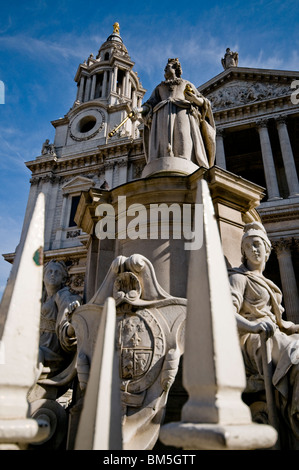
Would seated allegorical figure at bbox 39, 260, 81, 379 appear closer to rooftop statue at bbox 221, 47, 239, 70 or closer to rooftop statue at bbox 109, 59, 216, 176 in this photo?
rooftop statue at bbox 109, 59, 216, 176

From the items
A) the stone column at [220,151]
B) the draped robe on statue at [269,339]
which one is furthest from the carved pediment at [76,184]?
the draped robe on statue at [269,339]

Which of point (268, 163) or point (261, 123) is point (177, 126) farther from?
point (261, 123)

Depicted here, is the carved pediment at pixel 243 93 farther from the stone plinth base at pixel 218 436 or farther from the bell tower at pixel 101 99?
the stone plinth base at pixel 218 436

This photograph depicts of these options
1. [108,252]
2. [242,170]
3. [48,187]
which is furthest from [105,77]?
[108,252]

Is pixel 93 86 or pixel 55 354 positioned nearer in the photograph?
pixel 55 354

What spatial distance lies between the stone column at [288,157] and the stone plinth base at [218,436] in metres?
19.9

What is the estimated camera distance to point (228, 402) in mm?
1293

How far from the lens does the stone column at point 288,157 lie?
65.1 ft

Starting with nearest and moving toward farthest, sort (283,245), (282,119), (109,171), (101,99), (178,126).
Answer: (178,126) → (283,245) → (282,119) → (109,171) → (101,99)

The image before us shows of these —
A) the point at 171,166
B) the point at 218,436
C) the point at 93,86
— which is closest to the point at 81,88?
the point at 93,86

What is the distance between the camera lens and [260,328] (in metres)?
2.51

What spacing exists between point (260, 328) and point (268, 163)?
807 inches

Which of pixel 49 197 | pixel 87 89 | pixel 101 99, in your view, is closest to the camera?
pixel 49 197

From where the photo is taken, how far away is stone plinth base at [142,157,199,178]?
4840mm
